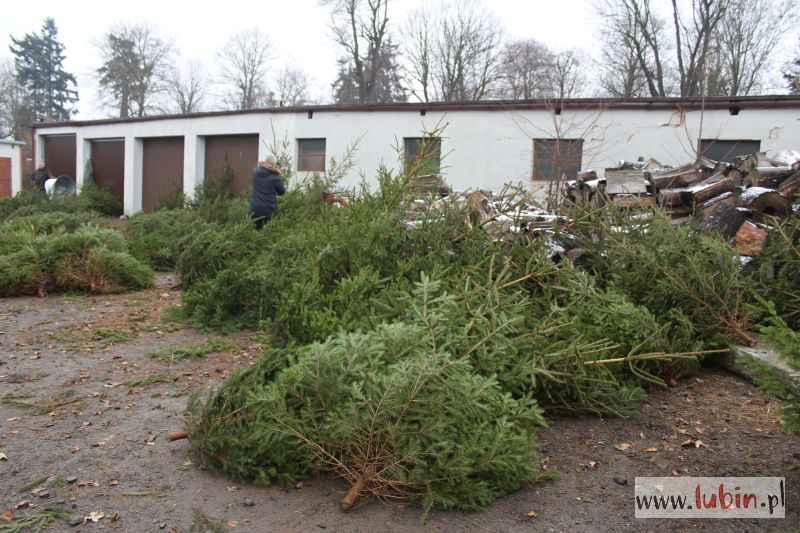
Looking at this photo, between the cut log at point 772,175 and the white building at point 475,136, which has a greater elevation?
the white building at point 475,136

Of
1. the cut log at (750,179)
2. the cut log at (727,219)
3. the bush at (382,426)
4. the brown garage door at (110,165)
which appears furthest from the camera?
the brown garage door at (110,165)

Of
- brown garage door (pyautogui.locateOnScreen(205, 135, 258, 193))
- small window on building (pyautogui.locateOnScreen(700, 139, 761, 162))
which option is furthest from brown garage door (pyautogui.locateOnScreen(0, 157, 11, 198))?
small window on building (pyautogui.locateOnScreen(700, 139, 761, 162))

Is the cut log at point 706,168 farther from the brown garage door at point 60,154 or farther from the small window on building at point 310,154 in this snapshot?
the brown garage door at point 60,154

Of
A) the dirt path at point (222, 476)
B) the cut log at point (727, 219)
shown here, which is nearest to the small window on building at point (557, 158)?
the cut log at point (727, 219)

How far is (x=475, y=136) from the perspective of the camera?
16172mm

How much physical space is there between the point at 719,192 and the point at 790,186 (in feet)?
2.51

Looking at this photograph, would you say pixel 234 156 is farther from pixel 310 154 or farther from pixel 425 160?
pixel 425 160

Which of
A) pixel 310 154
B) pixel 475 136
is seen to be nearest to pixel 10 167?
pixel 310 154

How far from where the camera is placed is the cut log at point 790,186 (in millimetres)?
7402

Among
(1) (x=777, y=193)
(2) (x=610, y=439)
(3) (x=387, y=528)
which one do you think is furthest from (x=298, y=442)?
(1) (x=777, y=193)

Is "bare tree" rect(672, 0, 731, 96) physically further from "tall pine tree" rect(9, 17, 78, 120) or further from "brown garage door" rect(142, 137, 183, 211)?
"tall pine tree" rect(9, 17, 78, 120)

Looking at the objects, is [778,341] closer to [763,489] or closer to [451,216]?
[763,489]

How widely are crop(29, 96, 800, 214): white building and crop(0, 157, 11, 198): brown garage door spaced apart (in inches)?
229

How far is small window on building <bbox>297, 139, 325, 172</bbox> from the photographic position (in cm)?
1822
